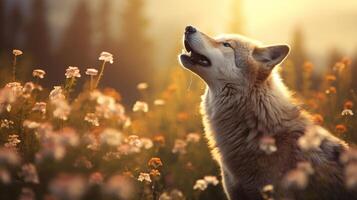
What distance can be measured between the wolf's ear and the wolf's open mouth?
52 centimetres

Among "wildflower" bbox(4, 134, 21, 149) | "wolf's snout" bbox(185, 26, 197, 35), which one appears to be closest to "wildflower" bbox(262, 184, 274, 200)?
"wolf's snout" bbox(185, 26, 197, 35)

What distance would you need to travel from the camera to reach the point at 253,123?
17.9 ft

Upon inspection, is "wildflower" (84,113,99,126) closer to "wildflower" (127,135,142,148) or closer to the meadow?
the meadow

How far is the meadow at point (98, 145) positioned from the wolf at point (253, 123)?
0.34 metres

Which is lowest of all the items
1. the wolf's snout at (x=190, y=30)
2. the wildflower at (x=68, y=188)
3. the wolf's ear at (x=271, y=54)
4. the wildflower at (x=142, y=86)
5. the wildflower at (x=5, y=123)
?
the wildflower at (x=142, y=86)

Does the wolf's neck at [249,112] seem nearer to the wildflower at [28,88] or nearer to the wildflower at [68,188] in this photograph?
the wildflower at [28,88]

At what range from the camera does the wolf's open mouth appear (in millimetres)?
5875

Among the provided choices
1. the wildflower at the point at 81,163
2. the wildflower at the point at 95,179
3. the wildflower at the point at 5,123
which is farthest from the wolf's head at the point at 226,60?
the wildflower at the point at 95,179

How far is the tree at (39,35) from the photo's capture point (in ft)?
161

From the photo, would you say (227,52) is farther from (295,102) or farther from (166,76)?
(166,76)

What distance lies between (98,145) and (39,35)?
4668 cm

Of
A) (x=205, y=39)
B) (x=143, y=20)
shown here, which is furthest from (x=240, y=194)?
(x=143, y=20)

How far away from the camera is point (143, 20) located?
51.3 m

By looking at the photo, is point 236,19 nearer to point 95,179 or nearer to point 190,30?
point 190,30
